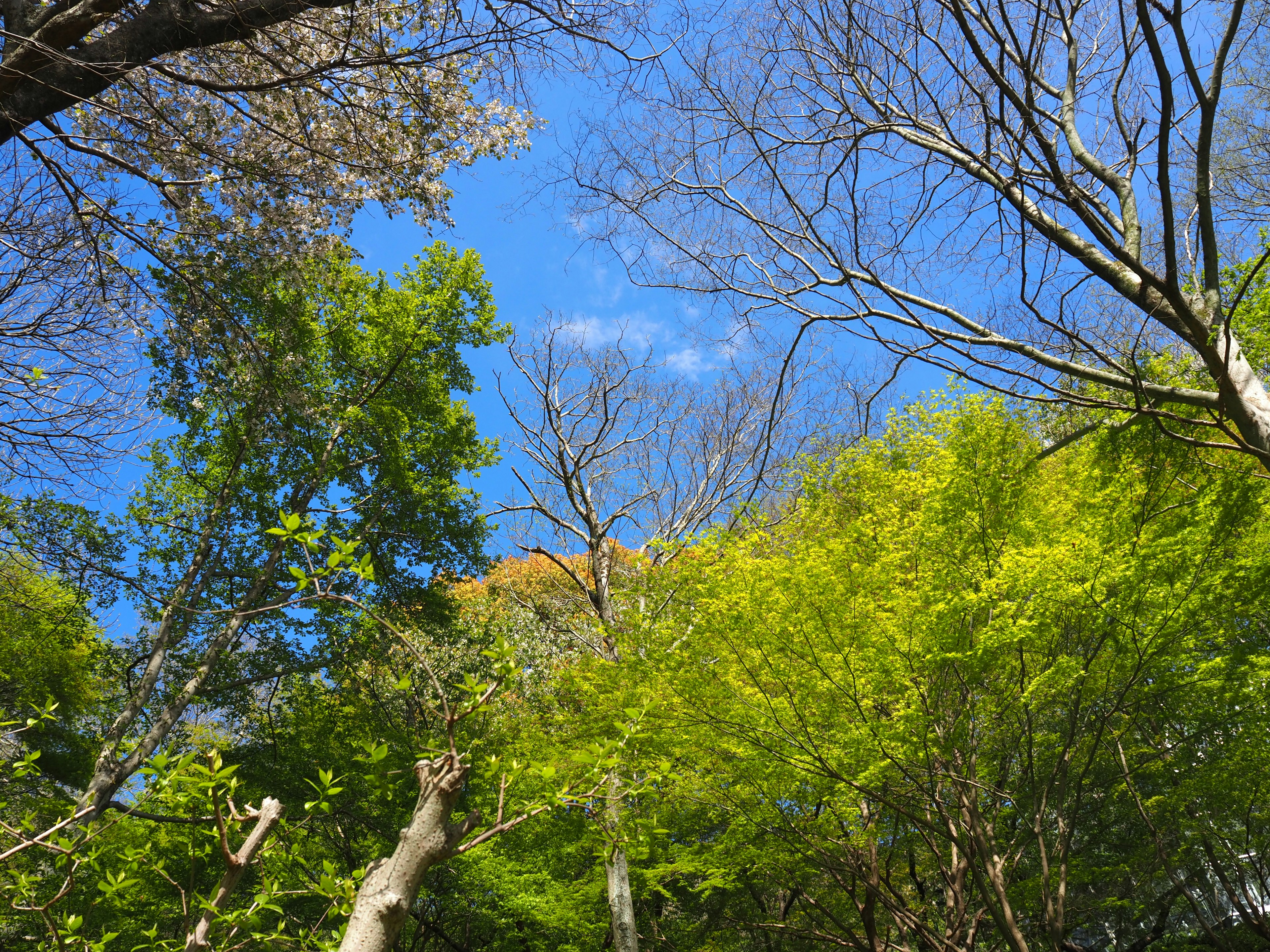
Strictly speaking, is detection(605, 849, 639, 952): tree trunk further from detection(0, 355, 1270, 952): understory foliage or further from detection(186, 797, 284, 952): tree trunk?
detection(186, 797, 284, 952): tree trunk

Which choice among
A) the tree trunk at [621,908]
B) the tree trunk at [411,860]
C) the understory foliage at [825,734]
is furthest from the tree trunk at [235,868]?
the tree trunk at [621,908]

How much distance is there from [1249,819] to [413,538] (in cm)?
1125

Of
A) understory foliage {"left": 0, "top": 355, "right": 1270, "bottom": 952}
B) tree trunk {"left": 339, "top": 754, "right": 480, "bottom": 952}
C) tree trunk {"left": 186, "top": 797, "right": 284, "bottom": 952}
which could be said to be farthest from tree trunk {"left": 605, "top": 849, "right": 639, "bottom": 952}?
tree trunk {"left": 339, "top": 754, "right": 480, "bottom": 952}

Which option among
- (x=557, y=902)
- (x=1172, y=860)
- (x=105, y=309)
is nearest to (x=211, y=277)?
(x=105, y=309)

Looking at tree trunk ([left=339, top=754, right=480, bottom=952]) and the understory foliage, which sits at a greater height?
the understory foliage

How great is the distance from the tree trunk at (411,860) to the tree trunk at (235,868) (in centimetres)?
34

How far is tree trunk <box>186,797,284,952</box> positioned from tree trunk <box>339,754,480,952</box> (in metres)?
0.34

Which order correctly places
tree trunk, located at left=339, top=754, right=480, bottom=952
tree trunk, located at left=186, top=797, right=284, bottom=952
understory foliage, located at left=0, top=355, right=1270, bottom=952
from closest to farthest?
tree trunk, located at left=339, top=754, right=480, bottom=952
tree trunk, located at left=186, top=797, right=284, bottom=952
understory foliage, located at left=0, top=355, right=1270, bottom=952

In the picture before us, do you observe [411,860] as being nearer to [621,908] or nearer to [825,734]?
[825,734]

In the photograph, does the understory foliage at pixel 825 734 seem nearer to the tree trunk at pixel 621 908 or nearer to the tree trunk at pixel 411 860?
the tree trunk at pixel 411 860

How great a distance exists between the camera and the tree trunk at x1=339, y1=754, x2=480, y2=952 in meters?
1.86

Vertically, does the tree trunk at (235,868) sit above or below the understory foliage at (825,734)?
below

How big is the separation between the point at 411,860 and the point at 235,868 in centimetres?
48

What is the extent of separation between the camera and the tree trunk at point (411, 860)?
1863mm
